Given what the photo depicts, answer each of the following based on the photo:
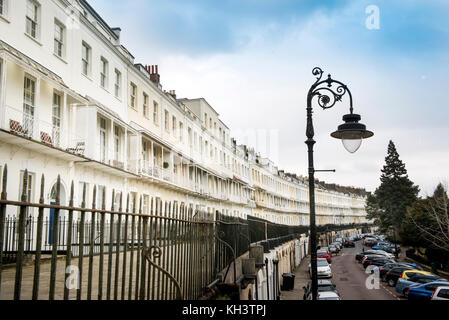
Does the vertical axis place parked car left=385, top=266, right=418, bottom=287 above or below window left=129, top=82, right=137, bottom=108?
below

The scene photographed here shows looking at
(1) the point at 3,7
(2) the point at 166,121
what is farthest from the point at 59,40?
(2) the point at 166,121

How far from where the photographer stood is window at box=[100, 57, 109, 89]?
2217 cm

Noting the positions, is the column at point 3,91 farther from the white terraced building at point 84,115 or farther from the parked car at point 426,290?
the parked car at point 426,290

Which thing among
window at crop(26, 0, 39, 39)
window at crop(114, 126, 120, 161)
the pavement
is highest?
window at crop(26, 0, 39, 39)

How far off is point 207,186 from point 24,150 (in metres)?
28.7

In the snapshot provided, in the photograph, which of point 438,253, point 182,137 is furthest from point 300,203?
point 182,137

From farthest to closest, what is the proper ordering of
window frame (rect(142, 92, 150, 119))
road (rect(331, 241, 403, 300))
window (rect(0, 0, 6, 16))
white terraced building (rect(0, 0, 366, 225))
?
1. window frame (rect(142, 92, 150, 119))
2. road (rect(331, 241, 403, 300))
3. white terraced building (rect(0, 0, 366, 225))
4. window (rect(0, 0, 6, 16))

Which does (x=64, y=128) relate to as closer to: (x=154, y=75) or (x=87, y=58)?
(x=87, y=58)

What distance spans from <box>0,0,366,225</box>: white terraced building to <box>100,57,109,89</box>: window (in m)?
0.05

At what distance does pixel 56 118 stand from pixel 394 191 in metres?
73.1

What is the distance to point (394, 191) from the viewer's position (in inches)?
3088

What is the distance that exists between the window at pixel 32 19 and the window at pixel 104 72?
5.55 meters

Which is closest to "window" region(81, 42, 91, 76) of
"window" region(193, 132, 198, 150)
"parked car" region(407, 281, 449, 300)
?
"window" region(193, 132, 198, 150)

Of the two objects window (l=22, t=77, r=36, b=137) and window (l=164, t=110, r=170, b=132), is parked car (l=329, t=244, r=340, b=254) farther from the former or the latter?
window (l=22, t=77, r=36, b=137)
